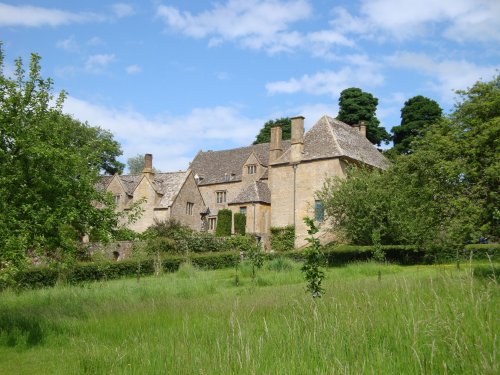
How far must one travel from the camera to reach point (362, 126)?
54750 millimetres

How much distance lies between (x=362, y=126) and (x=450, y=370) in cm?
5191

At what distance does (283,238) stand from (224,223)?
840cm

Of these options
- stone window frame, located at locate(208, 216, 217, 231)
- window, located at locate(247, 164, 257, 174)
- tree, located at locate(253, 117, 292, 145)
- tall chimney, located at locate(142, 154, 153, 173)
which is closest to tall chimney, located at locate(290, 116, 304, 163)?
window, located at locate(247, 164, 257, 174)

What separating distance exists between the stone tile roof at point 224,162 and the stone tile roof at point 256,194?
6927 millimetres

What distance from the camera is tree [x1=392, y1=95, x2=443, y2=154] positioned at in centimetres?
6097

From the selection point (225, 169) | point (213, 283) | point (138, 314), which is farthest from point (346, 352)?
point (225, 169)

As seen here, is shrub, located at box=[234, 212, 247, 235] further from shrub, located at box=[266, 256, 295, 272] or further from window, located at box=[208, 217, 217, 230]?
shrub, located at box=[266, 256, 295, 272]

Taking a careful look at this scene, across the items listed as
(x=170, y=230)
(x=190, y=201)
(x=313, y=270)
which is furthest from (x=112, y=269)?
(x=190, y=201)

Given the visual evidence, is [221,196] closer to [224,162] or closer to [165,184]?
[224,162]

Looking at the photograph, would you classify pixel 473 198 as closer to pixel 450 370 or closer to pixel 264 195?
pixel 450 370

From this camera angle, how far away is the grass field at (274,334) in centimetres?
498

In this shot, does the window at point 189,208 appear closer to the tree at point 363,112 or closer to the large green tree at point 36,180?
the tree at point 363,112

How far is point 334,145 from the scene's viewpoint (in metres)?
45.0

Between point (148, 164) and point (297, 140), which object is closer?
point (297, 140)
